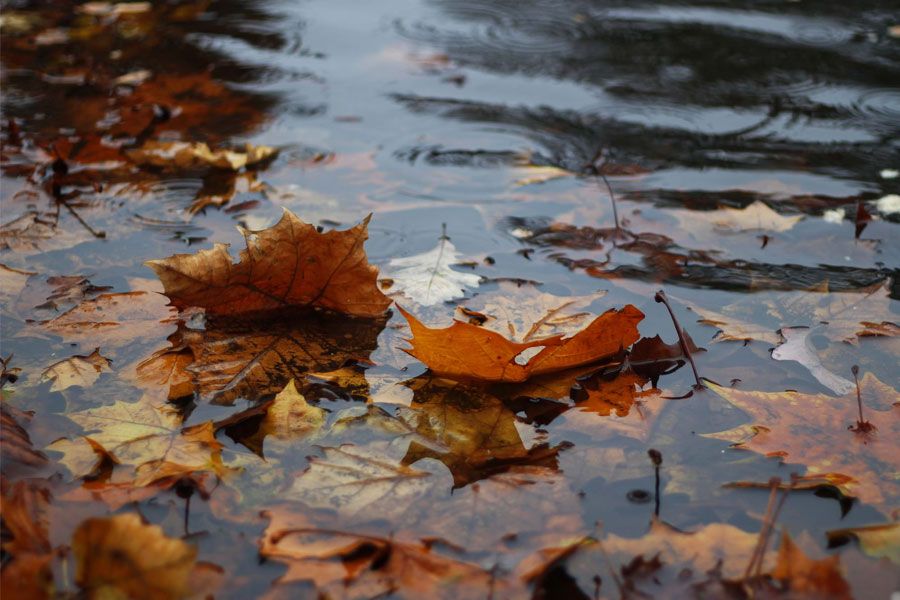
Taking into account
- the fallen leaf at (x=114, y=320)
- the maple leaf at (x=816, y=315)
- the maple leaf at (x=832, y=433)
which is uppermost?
the fallen leaf at (x=114, y=320)

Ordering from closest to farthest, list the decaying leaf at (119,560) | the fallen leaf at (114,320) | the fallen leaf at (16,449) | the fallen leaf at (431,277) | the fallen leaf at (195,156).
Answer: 1. the decaying leaf at (119,560)
2. the fallen leaf at (16,449)
3. the fallen leaf at (114,320)
4. the fallen leaf at (431,277)
5. the fallen leaf at (195,156)

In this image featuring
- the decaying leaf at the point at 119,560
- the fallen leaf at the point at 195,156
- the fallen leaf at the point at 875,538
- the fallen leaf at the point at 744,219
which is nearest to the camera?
the decaying leaf at the point at 119,560

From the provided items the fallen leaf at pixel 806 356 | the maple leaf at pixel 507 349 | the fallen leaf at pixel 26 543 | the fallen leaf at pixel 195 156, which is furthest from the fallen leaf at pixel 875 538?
the fallen leaf at pixel 195 156

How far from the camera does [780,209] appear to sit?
9.04 feet

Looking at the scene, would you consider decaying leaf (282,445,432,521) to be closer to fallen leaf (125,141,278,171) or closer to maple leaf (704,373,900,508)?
maple leaf (704,373,900,508)

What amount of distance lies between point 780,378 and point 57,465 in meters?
1.54

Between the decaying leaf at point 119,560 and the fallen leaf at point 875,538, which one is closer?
the decaying leaf at point 119,560

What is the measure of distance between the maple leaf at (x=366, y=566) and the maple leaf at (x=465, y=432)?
0.19 meters

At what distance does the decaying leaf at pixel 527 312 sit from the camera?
76.8 inches

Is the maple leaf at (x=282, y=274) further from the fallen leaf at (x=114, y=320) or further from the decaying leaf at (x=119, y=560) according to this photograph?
the decaying leaf at (x=119, y=560)

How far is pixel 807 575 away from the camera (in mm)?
1271

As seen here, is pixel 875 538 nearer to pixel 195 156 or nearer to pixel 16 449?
pixel 16 449

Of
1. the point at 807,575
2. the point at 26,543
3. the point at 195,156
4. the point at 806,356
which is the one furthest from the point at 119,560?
the point at 195,156

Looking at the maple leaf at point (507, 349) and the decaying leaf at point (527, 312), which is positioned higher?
the maple leaf at point (507, 349)
